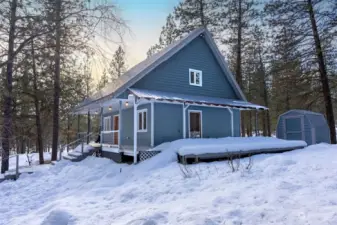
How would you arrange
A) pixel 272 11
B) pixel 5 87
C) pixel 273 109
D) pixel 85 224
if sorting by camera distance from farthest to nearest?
pixel 273 109
pixel 272 11
pixel 5 87
pixel 85 224

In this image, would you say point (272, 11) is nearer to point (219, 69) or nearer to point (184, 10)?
point (219, 69)

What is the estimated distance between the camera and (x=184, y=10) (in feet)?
68.0

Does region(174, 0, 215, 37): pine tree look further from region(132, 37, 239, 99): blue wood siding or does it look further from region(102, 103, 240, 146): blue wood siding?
region(102, 103, 240, 146): blue wood siding

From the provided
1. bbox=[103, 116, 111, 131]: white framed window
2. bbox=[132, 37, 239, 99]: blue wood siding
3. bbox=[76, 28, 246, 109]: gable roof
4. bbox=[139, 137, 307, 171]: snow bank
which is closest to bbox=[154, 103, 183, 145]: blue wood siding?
bbox=[132, 37, 239, 99]: blue wood siding

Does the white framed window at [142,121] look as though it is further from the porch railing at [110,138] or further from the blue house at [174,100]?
the porch railing at [110,138]

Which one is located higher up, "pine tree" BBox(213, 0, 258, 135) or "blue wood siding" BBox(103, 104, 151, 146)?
"pine tree" BBox(213, 0, 258, 135)

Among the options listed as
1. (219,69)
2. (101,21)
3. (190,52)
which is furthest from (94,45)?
(219,69)

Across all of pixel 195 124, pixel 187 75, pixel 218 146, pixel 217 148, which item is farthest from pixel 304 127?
pixel 217 148

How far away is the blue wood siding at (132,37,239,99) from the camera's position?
527 inches

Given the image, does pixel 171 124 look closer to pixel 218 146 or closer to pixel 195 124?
pixel 195 124

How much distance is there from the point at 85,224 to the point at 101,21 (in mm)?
3873

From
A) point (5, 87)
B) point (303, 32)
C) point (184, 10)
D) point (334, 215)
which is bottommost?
point (334, 215)

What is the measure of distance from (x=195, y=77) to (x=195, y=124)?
274 centimetres

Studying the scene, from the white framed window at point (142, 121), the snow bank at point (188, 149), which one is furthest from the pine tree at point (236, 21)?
the white framed window at point (142, 121)
